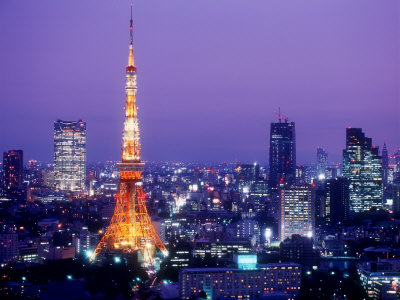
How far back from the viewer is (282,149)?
35188 millimetres

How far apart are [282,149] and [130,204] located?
2152 cm

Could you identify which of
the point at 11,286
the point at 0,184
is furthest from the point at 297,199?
the point at 0,184

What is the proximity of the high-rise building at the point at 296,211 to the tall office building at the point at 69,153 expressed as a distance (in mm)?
15048

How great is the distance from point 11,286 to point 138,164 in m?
3.93

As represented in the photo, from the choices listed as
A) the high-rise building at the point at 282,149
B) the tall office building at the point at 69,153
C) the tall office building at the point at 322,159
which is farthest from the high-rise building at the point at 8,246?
the tall office building at the point at 322,159

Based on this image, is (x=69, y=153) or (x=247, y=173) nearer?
(x=69, y=153)

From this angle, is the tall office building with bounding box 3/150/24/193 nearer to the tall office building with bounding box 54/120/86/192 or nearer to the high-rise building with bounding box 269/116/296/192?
the tall office building with bounding box 54/120/86/192

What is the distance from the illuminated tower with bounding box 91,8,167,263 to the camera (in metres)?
14.0

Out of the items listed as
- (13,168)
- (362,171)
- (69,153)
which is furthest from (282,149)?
(13,168)

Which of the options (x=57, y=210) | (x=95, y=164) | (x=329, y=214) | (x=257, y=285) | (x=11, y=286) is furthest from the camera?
(x=95, y=164)

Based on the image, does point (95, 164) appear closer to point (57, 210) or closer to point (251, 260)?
point (57, 210)

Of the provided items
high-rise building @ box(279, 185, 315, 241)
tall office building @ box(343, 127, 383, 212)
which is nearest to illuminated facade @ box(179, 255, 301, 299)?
high-rise building @ box(279, 185, 315, 241)

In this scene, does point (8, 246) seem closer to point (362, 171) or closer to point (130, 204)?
point (130, 204)

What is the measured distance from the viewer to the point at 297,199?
66.6 feet
